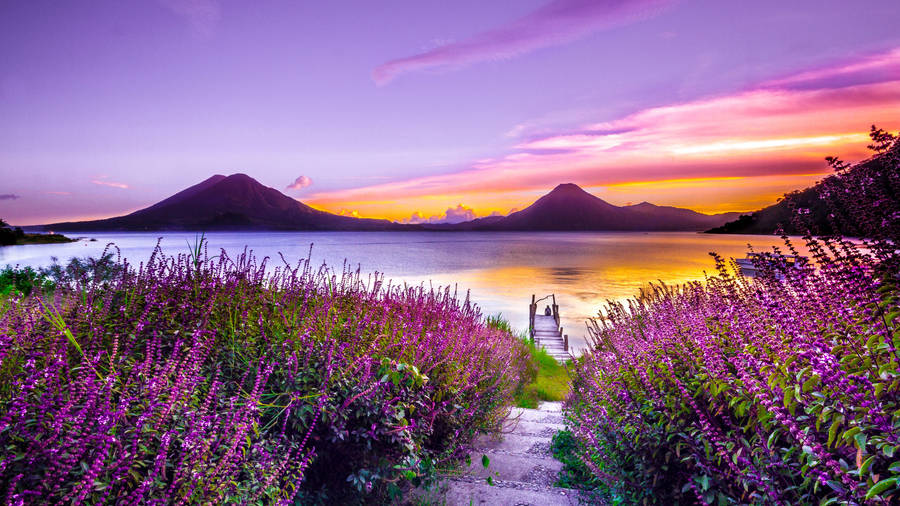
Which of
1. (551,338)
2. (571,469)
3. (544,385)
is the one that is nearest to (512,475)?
(571,469)

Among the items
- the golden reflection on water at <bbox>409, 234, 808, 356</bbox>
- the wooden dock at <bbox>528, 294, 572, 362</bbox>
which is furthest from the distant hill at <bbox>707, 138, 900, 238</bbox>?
the golden reflection on water at <bbox>409, 234, 808, 356</bbox>

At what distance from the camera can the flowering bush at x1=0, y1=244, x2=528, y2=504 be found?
219 cm

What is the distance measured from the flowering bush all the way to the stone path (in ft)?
1.19

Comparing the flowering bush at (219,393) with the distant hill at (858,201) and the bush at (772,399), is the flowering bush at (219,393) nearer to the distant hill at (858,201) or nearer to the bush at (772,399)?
the bush at (772,399)

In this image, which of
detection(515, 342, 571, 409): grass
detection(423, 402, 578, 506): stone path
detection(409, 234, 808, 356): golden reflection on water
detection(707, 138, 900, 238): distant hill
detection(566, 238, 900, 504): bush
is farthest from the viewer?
detection(409, 234, 808, 356): golden reflection on water

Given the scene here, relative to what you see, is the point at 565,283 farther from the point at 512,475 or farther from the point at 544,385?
the point at 512,475

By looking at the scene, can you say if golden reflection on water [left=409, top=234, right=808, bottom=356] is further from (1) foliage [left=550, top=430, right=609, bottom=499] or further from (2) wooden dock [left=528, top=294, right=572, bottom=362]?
(1) foliage [left=550, top=430, right=609, bottom=499]

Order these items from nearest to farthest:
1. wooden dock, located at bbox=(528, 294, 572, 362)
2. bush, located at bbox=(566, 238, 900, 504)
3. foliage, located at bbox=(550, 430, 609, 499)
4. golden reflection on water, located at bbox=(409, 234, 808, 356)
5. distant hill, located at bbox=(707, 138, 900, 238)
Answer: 1. bush, located at bbox=(566, 238, 900, 504)
2. distant hill, located at bbox=(707, 138, 900, 238)
3. foliage, located at bbox=(550, 430, 609, 499)
4. wooden dock, located at bbox=(528, 294, 572, 362)
5. golden reflection on water, located at bbox=(409, 234, 808, 356)

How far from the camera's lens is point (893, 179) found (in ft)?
10.4

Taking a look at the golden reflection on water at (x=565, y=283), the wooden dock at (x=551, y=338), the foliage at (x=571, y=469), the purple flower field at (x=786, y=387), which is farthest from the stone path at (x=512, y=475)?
the golden reflection on water at (x=565, y=283)

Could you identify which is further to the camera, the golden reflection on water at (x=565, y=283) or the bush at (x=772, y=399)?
the golden reflection on water at (x=565, y=283)

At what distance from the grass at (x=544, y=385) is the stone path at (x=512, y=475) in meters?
2.28

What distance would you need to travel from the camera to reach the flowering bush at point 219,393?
2188mm

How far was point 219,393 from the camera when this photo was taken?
3391mm
